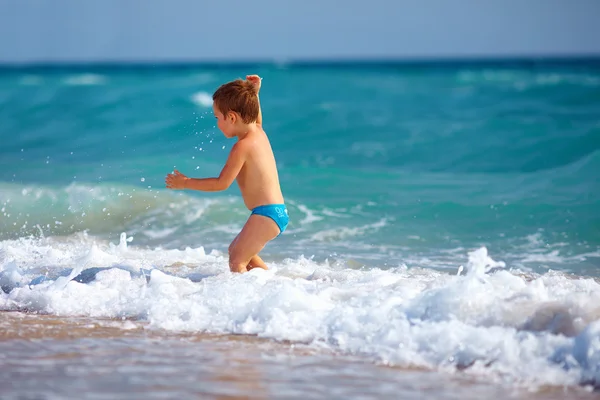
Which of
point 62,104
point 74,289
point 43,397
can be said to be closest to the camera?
point 43,397

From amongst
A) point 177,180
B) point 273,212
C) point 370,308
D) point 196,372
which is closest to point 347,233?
point 273,212

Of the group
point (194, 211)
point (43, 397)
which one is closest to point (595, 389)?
point (43, 397)

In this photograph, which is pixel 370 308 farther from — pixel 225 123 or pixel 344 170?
pixel 344 170

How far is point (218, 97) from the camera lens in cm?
463

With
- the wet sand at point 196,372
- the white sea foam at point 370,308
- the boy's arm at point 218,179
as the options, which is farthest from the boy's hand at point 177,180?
the wet sand at point 196,372

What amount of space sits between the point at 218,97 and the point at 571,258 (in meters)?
3.23

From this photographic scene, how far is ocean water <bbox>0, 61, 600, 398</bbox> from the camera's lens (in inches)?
141

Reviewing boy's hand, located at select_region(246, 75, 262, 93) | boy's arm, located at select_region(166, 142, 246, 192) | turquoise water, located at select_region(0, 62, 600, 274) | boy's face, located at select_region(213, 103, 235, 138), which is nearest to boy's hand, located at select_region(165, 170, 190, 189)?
boy's arm, located at select_region(166, 142, 246, 192)

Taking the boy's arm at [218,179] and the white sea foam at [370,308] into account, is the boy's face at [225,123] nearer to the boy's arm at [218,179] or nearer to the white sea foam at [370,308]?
the boy's arm at [218,179]

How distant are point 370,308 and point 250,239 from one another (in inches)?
40.6

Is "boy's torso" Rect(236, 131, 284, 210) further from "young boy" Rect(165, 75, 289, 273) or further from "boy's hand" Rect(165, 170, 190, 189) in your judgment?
"boy's hand" Rect(165, 170, 190, 189)

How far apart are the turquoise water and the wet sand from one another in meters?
2.47

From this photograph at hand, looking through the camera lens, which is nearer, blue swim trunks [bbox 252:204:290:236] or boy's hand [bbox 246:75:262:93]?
blue swim trunks [bbox 252:204:290:236]

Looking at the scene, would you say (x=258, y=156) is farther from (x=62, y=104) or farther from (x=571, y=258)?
(x=62, y=104)
